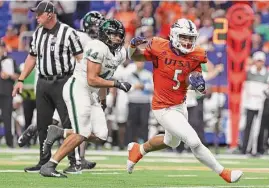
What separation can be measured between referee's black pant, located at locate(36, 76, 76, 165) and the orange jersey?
1.36 meters

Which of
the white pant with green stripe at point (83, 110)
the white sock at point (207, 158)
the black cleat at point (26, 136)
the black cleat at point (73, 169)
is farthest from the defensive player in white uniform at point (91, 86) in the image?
the black cleat at point (26, 136)

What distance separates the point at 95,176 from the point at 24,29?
9.31 metres

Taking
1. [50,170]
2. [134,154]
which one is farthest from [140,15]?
[50,170]

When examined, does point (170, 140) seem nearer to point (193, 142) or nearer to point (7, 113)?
point (193, 142)

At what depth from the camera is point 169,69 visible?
9.45 meters

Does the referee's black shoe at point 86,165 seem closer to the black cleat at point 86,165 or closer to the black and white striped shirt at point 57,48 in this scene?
the black cleat at point 86,165

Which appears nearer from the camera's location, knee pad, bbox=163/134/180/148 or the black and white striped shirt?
knee pad, bbox=163/134/180/148

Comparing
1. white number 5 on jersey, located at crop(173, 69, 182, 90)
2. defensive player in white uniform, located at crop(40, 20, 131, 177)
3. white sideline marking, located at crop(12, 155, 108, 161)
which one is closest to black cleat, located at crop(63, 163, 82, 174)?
defensive player in white uniform, located at crop(40, 20, 131, 177)

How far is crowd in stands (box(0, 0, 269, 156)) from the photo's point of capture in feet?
60.3

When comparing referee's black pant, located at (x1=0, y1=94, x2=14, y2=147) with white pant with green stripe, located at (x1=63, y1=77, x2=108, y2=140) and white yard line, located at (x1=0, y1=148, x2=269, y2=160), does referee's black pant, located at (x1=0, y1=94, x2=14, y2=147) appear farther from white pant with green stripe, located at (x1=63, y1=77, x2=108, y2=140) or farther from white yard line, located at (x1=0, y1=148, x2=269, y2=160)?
white pant with green stripe, located at (x1=63, y1=77, x2=108, y2=140)

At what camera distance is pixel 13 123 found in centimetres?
1736

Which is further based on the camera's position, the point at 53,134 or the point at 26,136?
the point at 26,136

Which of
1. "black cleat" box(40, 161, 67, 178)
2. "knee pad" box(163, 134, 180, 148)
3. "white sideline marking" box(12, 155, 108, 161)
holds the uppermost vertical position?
"knee pad" box(163, 134, 180, 148)

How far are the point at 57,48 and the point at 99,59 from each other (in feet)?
3.53
